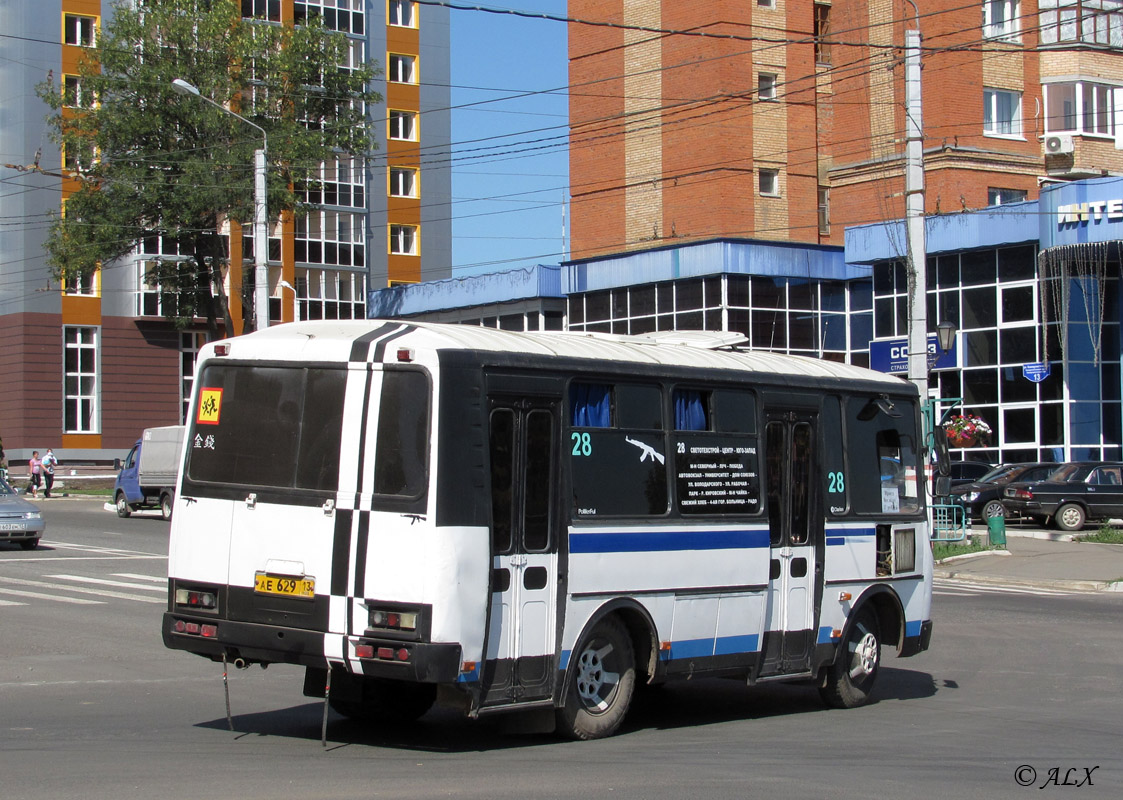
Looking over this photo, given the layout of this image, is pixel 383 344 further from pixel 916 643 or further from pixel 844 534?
pixel 916 643

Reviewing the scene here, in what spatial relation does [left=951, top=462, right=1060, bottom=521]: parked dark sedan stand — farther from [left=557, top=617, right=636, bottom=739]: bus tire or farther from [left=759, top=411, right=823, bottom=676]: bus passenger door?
[left=557, top=617, right=636, bottom=739]: bus tire

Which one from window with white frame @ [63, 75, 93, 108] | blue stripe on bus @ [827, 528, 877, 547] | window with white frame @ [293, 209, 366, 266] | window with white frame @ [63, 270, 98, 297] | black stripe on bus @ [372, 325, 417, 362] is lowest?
blue stripe on bus @ [827, 528, 877, 547]

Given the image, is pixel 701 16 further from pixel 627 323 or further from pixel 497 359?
pixel 497 359

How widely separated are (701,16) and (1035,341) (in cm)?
1577

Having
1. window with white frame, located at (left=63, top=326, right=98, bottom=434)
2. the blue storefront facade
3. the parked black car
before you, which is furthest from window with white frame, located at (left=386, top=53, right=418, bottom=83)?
the parked black car

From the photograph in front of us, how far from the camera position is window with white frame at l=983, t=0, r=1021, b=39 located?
45.4 metres

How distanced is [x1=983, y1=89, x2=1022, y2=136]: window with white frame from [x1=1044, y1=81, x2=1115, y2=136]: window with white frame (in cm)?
97

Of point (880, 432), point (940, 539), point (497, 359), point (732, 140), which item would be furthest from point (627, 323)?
point (497, 359)

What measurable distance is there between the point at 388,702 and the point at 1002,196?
39.2 metres

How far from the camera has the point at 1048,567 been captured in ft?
83.1

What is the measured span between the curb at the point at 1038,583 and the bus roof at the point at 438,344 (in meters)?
14.3

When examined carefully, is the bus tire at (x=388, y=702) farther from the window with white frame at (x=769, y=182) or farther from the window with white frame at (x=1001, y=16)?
the window with white frame at (x=1001, y=16)

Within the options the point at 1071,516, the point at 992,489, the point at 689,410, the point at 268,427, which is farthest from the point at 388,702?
the point at 1071,516

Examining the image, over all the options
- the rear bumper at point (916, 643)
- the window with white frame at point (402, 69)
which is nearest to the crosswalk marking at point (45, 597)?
the rear bumper at point (916, 643)
